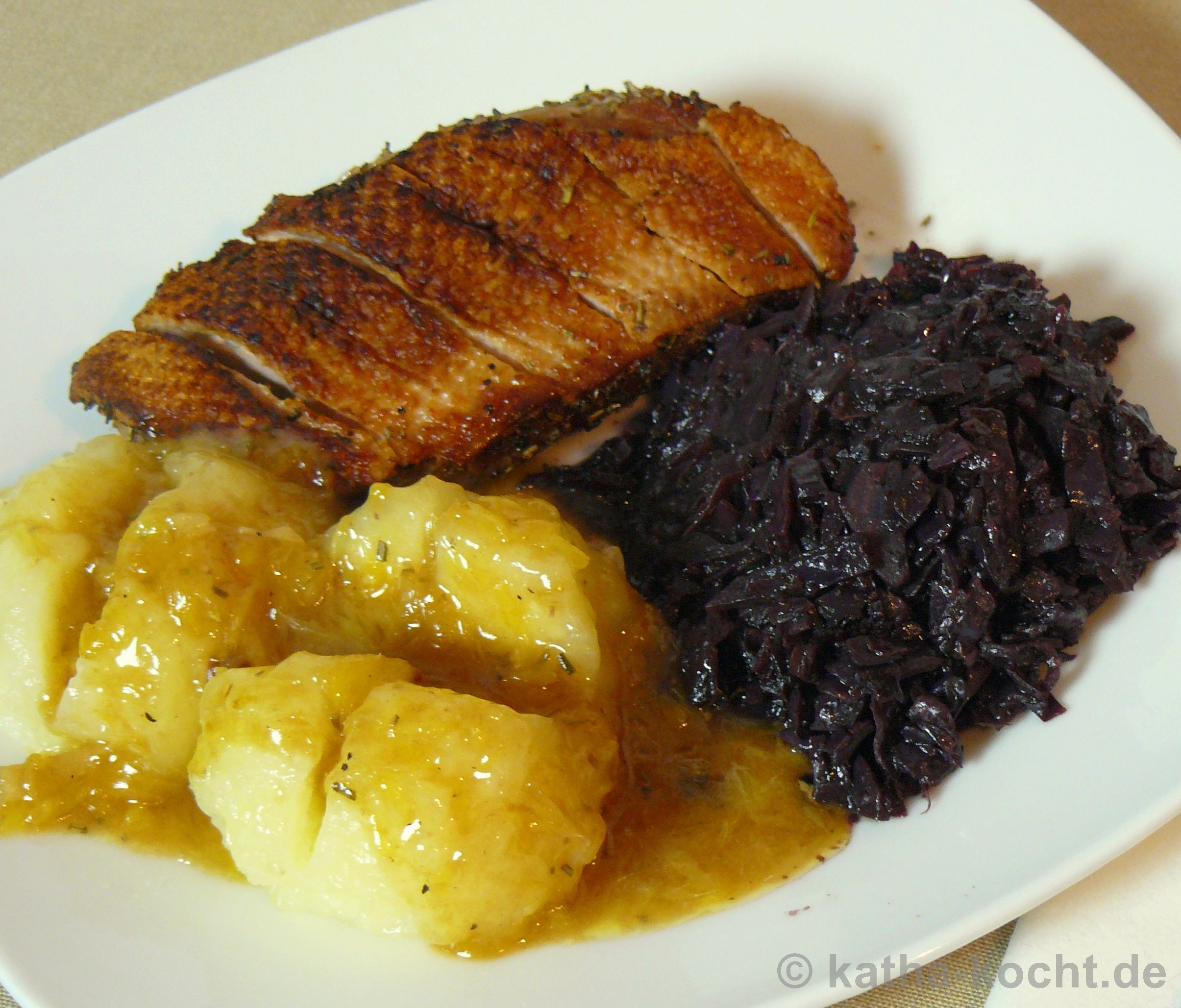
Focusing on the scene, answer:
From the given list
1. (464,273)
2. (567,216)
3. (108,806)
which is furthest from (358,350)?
(108,806)

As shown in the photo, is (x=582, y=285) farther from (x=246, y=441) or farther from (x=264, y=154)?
(x=264, y=154)

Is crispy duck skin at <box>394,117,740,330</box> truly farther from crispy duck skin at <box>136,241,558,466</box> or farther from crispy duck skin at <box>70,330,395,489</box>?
crispy duck skin at <box>70,330,395,489</box>

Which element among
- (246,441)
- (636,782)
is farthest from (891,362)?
(246,441)

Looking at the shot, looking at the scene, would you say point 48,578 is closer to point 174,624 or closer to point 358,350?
point 174,624

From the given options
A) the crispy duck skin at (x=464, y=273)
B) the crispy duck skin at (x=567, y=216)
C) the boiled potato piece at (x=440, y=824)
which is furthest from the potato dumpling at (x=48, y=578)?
the crispy duck skin at (x=567, y=216)

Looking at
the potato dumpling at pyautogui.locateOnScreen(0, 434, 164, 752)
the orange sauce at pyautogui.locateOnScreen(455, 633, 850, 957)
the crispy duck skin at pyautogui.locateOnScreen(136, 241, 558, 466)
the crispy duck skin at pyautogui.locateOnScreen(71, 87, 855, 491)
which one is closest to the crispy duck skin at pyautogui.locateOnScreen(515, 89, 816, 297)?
the crispy duck skin at pyautogui.locateOnScreen(71, 87, 855, 491)
